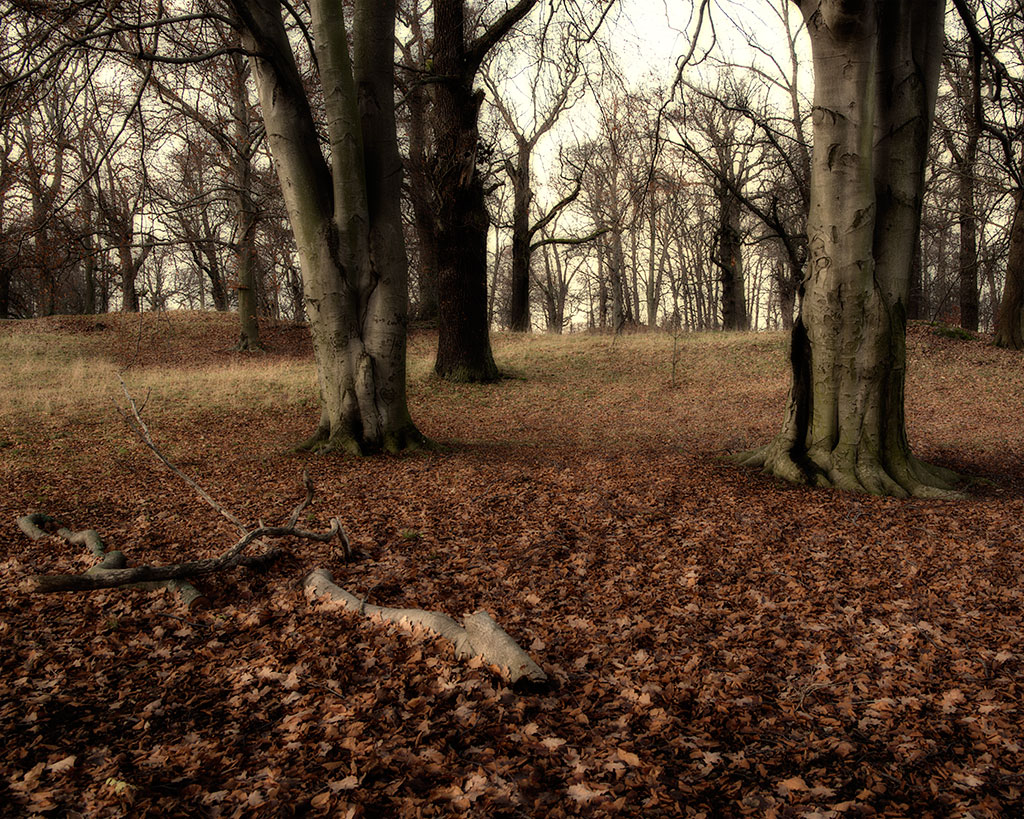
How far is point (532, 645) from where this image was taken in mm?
3516

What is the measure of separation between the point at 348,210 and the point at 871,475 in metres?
6.25

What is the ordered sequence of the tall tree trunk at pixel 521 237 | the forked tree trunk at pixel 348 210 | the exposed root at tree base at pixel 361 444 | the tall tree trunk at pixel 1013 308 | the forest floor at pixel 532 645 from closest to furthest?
the forest floor at pixel 532 645 < the forked tree trunk at pixel 348 210 < the exposed root at tree base at pixel 361 444 < the tall tree trunk at pixel 1013 308 < the tall tree trunk at pixel 521 237

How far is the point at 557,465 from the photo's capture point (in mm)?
7324

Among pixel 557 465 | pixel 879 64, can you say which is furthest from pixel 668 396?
pixel 879 64

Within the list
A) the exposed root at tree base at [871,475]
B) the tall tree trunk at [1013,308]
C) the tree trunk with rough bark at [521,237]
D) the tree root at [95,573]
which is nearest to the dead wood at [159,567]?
the tree root at [95,573]

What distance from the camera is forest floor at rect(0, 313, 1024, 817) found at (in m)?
2.39

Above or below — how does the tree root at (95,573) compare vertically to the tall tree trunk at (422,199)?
below

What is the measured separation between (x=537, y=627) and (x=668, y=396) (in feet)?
33.4

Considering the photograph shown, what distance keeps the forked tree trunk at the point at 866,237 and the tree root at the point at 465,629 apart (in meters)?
4.27

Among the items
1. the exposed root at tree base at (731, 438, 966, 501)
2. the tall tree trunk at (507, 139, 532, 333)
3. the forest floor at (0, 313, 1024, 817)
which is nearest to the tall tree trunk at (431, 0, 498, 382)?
the tall tree trunk at (507, 139, 532, 333)

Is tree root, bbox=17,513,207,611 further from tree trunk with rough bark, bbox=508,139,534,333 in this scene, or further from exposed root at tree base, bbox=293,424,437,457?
tree trunk with rough bark, bbox=508,139,534,333

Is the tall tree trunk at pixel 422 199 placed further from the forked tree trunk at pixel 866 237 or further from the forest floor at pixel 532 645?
the forest floor at pixel 532 645

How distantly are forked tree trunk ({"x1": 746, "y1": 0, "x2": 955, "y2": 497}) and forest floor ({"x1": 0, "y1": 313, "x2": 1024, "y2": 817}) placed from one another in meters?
0.66

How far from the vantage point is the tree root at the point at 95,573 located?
3.40 metres
